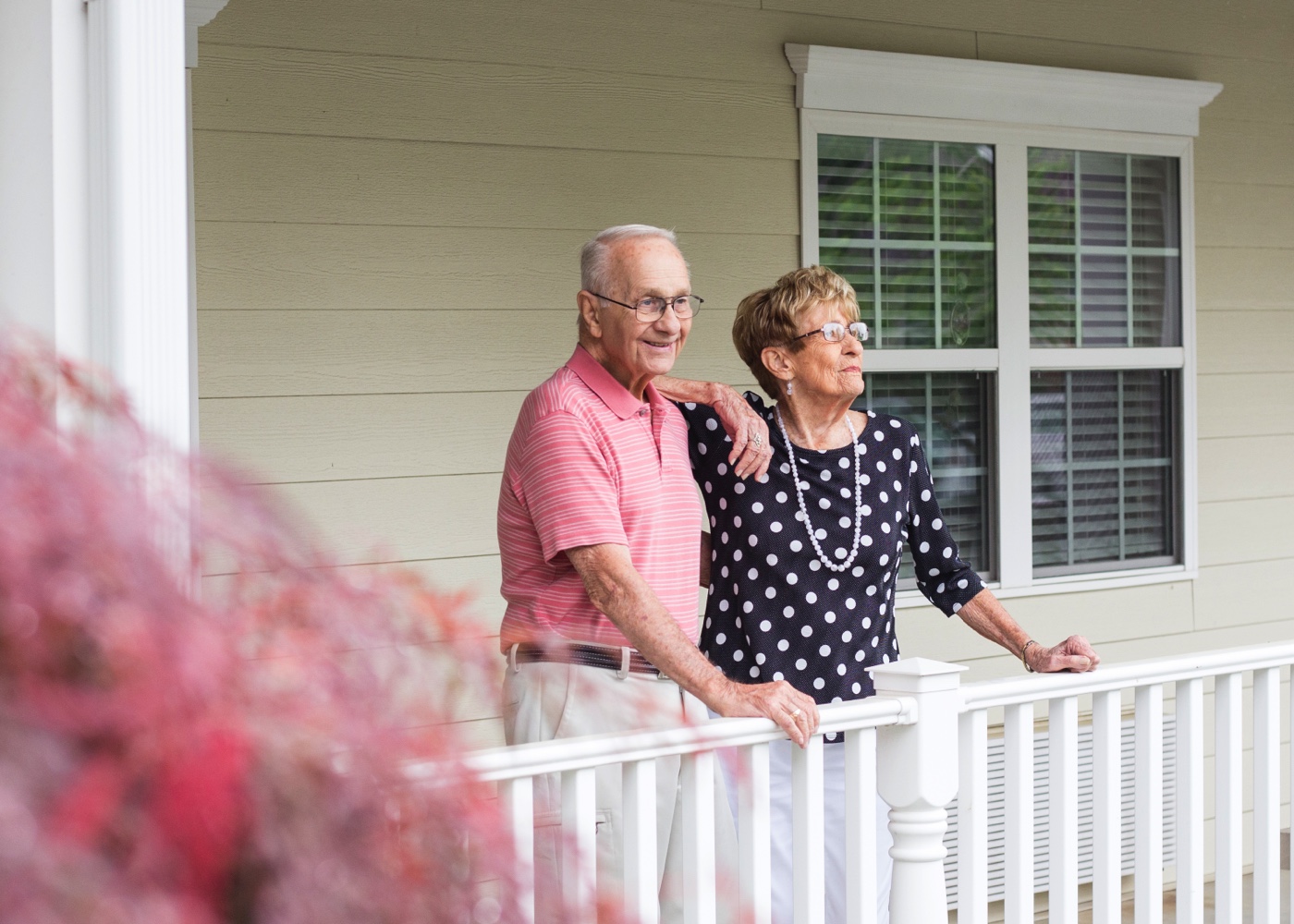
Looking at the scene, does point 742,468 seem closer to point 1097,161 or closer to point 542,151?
point 542,151

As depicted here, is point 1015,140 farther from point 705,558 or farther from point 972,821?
point 972,821

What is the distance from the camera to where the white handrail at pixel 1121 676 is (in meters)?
2.37

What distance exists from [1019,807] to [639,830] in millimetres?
789

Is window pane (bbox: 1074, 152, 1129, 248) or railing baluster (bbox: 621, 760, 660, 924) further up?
window pane (bbox: 1074, 152, 1129, 248)

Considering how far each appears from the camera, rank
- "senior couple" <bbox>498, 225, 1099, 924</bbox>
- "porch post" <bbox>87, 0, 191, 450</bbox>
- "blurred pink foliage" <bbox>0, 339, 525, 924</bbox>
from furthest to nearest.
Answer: "senior couple" <bbox>498, 225, 1099, 924</bbox> < "porch post" <bbox>87, 0, 191, 450</bbox> < "blurred pink foliage" <bbox>0, 339, 525, 924</bbox>

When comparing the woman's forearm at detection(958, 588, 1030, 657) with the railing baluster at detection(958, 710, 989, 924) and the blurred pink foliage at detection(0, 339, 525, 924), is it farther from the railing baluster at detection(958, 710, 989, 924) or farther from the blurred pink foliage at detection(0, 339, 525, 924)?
the blurred pink foliage at detection(0, 339, 525, 924)

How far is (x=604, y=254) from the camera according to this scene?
246 cm

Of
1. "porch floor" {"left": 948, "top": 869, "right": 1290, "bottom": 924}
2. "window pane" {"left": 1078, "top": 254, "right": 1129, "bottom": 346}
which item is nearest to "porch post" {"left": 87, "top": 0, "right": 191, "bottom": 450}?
"window pane" {"left": 1078, "top": 254, "right": 1129, "bottom": 346}

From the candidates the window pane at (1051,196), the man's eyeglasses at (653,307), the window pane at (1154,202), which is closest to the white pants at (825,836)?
the man's eyeglasses at (653,307)

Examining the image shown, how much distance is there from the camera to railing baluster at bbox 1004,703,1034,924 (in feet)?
8.01

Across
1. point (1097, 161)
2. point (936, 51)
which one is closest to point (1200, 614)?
point (1097, 161)

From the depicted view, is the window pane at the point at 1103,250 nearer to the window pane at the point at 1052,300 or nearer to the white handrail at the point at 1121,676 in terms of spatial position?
the window pane at the point at 1052,300

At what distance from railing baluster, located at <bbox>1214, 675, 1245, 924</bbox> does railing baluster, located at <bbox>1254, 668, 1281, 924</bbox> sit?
0.04m

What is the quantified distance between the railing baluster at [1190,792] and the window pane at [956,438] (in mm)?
1646
